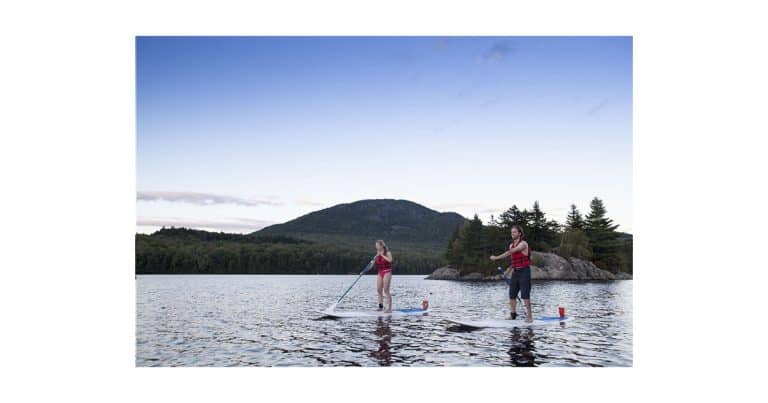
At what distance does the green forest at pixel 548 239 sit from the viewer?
5125cm

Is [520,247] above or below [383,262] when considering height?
above

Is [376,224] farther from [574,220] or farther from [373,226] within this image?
[574,220]

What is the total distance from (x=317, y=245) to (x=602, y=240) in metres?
→ 25.9

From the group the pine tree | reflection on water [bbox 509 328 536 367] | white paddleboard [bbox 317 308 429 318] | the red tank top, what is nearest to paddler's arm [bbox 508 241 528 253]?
reflection on water [bbox 509 328 536 367]

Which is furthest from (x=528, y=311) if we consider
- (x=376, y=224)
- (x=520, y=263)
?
(x=376, y=224)

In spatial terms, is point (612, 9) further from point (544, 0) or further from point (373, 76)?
point (373, 76)

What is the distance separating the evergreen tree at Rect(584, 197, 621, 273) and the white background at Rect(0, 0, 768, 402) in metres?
43.1

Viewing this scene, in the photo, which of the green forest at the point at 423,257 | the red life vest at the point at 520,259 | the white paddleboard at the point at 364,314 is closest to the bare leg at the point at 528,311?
the red life vest at the point at 520,259

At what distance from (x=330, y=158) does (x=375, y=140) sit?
239 cm

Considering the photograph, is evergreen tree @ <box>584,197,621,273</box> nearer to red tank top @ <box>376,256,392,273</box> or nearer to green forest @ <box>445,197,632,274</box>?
green forest @ <box>445,197,632,274</box>

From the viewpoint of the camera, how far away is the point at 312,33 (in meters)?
10.3

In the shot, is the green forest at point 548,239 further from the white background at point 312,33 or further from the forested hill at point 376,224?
the white background at point 312,33
